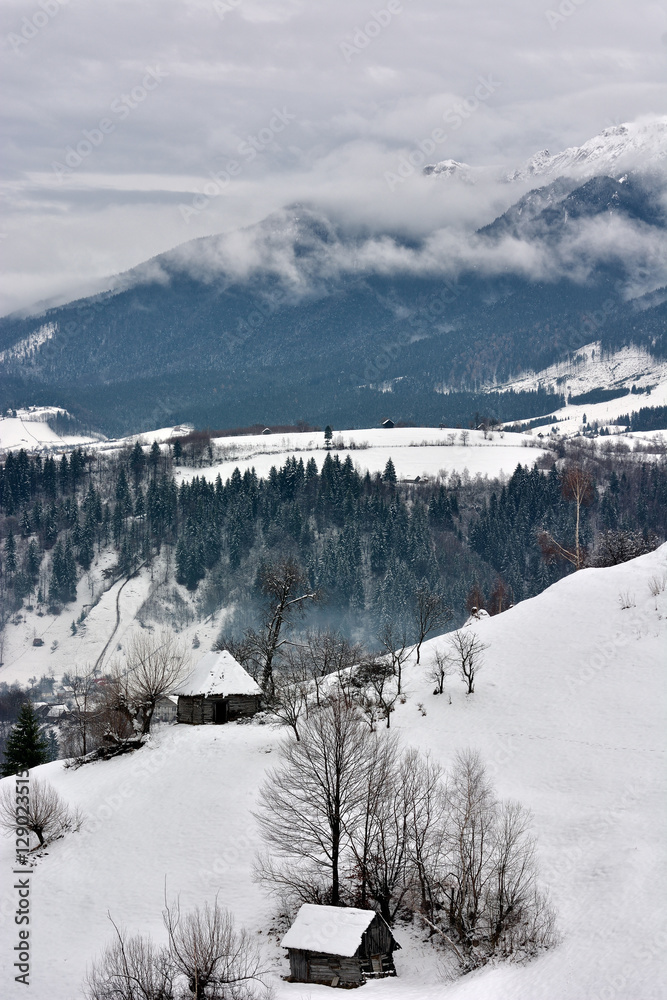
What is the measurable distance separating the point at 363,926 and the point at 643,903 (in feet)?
35.3

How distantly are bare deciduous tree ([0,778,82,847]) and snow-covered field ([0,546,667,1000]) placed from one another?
90cm

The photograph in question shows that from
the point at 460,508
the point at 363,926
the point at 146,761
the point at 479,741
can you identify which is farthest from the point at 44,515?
the point at 363,926

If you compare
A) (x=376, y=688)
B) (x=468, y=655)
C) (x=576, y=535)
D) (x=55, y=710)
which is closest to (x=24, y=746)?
(x=376, y=688)

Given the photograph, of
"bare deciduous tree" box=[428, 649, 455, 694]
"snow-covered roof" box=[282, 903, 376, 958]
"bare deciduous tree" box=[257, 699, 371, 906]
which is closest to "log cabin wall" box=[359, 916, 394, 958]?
"snow-covered roof" box=[282, 903, 376, 958]

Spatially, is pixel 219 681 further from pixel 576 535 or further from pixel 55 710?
pixel 55 710

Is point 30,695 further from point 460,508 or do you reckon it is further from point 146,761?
point 460,508

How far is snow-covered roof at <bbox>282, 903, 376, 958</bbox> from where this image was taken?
29219 mm

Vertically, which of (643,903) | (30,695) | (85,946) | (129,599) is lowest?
(30,695)

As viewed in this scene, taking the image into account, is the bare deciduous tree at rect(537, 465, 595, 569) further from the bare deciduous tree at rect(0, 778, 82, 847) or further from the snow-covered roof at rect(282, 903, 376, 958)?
the snow-covered roof at rect(282, 903, 376, 958)

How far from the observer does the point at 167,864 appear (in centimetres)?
3847

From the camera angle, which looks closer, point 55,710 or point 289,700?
point 289,700

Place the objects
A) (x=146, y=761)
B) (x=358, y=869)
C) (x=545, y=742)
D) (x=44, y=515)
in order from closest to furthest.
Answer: (x=358, y=869)
(x=545, y=742)
(x=146, y=761)
(x=44, y=515)

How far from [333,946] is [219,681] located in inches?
1235

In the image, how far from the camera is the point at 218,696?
5825 centimetres
